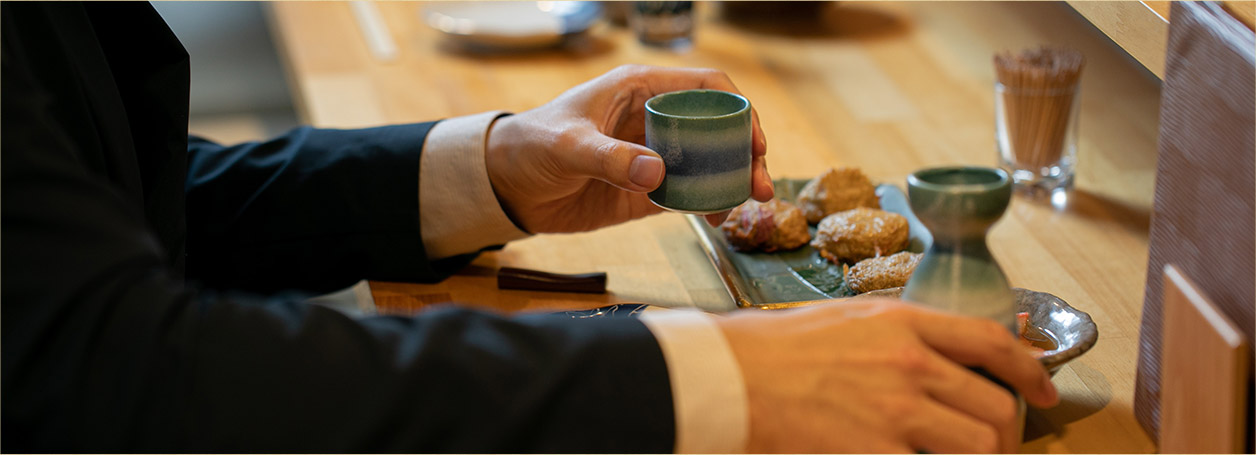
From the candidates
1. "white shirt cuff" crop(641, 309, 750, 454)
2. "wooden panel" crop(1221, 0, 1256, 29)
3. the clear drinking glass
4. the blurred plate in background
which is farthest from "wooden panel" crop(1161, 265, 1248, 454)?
the blurred plate in background

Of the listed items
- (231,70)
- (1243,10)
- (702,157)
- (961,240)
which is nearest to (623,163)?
(702,157)

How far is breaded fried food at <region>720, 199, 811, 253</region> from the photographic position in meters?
1.19

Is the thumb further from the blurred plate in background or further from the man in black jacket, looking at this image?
the blurred plate in background

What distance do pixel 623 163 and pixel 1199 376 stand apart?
51cm

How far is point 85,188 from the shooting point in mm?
635

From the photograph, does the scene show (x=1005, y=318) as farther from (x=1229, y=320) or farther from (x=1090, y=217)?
(x=1090, y=217)

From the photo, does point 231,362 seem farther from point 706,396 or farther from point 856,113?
point 856,113

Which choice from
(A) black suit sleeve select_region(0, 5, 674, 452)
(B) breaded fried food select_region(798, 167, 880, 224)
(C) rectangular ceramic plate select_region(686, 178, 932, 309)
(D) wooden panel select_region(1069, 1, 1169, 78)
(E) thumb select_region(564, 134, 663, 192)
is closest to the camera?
(A) black suit sleeve select_region(0, 5, 674, 452)

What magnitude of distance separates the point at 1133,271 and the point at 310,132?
89cm

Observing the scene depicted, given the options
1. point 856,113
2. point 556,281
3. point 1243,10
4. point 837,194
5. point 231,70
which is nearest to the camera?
point 1243,10

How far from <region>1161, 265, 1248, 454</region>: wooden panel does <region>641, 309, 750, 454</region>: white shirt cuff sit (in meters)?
0.29

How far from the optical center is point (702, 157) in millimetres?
975

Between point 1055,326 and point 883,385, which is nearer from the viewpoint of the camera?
point 883,385

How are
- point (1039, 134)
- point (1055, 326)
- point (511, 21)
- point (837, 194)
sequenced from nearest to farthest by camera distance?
point (1055, 326) < point (837, 194) < point (1039, 134) < point (511, 21)
